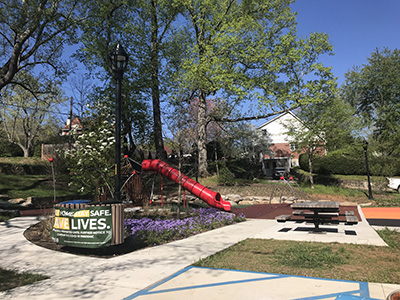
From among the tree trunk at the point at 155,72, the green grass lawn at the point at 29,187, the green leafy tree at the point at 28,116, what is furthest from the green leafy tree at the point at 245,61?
the green leafy tree at the point at 28,116

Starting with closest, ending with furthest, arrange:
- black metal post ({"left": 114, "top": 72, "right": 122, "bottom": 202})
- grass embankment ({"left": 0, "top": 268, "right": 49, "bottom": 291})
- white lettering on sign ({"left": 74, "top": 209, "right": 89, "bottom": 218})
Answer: grass embankment ({"left": 0, "top": 268, "right": 49, "bottom": 291}) → white lettering on sign ({"left": 74, "top": 209, "right": 89, "bottom": 218}) → black metal post ({"left": 114, "top": 72, "right": 122, "bottom": 202})

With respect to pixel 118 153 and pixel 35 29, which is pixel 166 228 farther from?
pixel 35 29

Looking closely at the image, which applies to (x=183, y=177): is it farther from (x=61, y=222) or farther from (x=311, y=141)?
(x=311, y=141)

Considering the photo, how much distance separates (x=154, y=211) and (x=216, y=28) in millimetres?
18670

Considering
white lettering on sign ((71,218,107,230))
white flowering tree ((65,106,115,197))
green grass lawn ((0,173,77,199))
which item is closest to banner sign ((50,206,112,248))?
white lettering on sign ((71,218,107,230))

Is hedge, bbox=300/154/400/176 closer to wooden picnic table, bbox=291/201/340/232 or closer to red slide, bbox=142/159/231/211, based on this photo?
red slide, bbox=142/159/231/211

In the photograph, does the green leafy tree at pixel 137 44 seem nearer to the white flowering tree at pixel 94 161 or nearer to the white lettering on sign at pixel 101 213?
the white flowering tree at pixel 94 161

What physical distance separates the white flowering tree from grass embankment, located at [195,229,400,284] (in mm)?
7837

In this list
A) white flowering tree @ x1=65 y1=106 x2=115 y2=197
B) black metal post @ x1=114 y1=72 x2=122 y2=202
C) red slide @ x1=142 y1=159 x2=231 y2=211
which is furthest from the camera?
red slide @ x1=142 y1=159 x2=231 y2=211

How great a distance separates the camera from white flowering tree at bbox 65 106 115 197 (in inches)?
508

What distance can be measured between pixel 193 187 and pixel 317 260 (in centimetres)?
945

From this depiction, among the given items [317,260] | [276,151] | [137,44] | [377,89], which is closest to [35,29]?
[137,44]

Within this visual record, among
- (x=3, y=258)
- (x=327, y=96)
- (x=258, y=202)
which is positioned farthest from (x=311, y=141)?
(x=3, y=258)

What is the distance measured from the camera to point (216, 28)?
25844 millimetres
